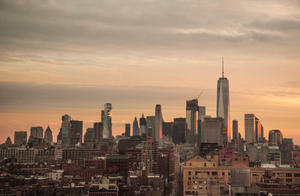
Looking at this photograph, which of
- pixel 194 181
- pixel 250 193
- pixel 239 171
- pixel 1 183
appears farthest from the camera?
pixel 1 183

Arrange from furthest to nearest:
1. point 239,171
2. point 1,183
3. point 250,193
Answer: point 1,183 → point 239,171 → point 250,193

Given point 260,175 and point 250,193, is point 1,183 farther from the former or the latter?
point 250,193

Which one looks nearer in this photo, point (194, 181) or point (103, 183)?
point (194, 181)

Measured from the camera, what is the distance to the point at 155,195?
162125 millimetres

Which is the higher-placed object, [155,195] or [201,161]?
[201,161]

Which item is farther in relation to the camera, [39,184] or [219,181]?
[39,184]

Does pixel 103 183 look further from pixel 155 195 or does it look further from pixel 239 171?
pixel 239 171

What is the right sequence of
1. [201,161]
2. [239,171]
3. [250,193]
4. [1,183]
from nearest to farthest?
[250,193] < [239,171] < [201,161] < [1,183]

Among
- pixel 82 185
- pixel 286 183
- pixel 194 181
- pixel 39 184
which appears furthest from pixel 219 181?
pixel 39 184

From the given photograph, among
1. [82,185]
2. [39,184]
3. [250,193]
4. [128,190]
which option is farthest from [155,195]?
[250,193]

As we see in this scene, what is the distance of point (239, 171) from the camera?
10594cm

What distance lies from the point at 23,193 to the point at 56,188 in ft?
46.8

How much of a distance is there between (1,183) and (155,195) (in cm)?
5844

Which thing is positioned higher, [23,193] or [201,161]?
[201,161]
